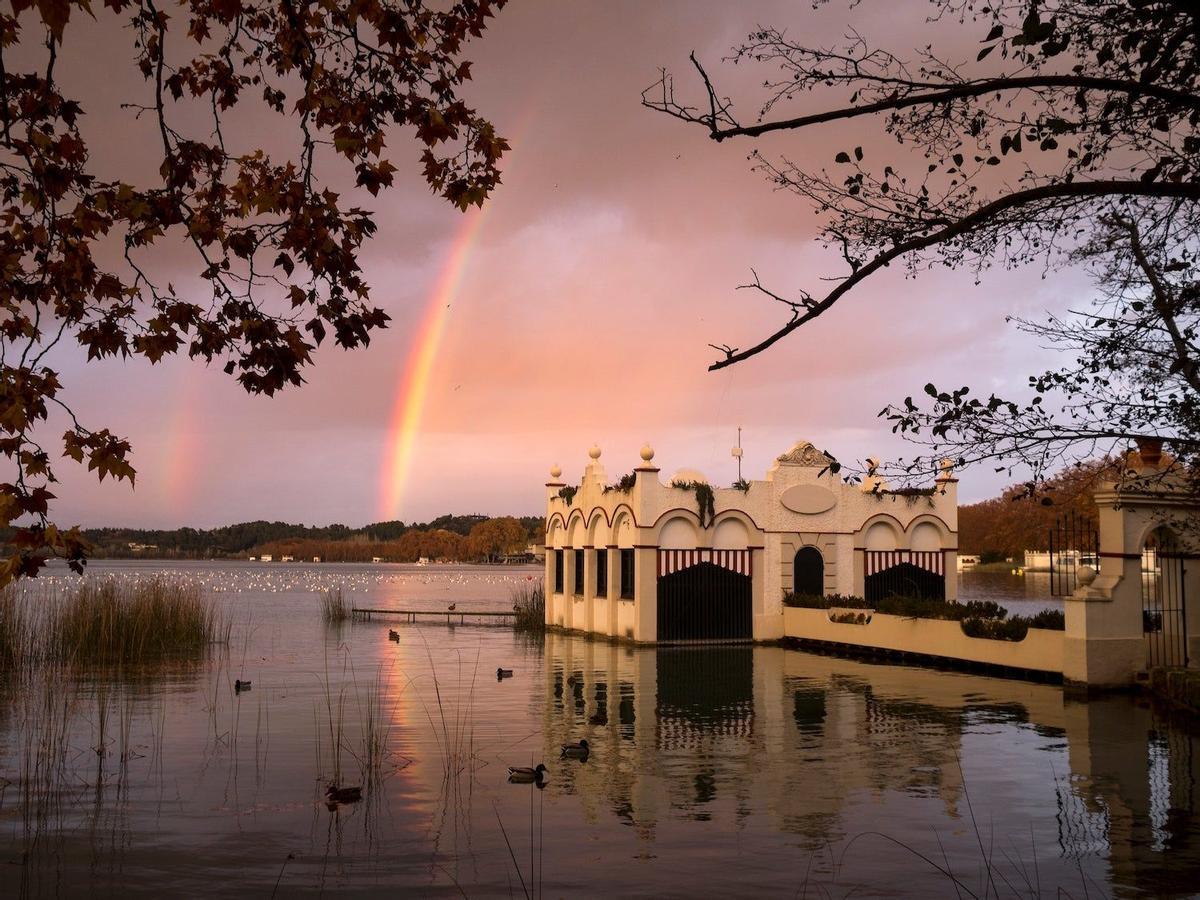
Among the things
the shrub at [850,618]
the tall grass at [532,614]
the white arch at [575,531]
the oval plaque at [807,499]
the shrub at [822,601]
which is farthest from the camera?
the tall grass at [532,614]

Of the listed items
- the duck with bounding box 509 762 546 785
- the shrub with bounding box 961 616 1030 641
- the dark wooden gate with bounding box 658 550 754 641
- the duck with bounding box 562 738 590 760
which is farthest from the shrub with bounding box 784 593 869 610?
the duck with bounding box 509 762 546 785

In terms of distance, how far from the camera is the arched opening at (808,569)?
114 feet

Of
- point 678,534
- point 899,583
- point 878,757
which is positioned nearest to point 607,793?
point 878,757

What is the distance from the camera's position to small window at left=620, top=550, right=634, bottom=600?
34.7 meters

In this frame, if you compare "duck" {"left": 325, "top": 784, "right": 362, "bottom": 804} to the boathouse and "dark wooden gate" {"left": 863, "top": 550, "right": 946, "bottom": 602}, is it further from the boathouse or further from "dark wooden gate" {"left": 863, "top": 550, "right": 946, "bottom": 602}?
"dark wooden gate" {"left": 863, "top": 550, "right": 946, "bottom": 602}

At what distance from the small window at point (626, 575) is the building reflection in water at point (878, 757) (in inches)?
353

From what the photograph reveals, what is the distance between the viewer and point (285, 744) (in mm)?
16484

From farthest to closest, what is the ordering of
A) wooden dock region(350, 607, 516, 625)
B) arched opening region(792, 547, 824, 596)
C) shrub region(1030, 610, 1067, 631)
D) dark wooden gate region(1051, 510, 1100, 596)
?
wooden dock region(350, 607, 516, 625) < arched opening region(792, 547, 824, 596) < shrub region(1030, 610, 1067, 631) < dark wooden gate region(1051, 510, 1100, 596)

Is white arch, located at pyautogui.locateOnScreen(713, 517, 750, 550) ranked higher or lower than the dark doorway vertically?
higher

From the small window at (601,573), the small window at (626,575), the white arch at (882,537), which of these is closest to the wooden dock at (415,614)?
the small window at (601,573)

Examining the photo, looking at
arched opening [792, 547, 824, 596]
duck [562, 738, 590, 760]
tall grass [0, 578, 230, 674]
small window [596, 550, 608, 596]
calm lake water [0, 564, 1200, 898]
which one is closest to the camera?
calm lake water [0, 564, 1200, 898]

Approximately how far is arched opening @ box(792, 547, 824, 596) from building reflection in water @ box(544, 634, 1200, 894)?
369 inches

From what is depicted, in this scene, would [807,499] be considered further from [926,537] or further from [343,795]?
[343,795]

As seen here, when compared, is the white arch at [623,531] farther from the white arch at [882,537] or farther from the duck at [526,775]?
the duck at [526,775]
